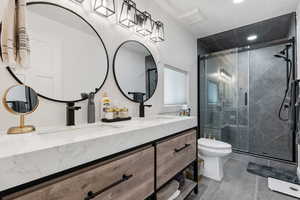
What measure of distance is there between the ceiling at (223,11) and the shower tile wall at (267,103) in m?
0.79

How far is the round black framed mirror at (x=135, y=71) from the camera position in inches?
57.7

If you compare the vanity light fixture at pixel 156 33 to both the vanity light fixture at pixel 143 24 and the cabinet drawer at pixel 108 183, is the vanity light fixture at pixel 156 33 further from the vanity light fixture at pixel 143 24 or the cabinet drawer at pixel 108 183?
the cabinet drawer at pixel 108 183

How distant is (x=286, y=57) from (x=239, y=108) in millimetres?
1120

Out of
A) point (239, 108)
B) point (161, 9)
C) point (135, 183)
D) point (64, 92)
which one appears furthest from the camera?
point (239, 108)

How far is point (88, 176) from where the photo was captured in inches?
24.6

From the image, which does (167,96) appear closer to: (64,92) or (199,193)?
(199,193)

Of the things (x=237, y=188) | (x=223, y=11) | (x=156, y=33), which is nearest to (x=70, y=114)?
(x=156, y=33)

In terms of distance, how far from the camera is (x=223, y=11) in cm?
206

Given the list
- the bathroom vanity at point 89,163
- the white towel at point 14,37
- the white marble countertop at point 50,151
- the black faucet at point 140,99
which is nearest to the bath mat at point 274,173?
the bathroom vanity at point 89,163

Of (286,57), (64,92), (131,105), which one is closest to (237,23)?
(286,57)

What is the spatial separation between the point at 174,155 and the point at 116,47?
1155 millimetres

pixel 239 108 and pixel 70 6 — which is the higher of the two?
pixel 70 6

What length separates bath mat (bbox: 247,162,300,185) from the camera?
1.84 m

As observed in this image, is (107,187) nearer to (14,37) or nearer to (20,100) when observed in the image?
(20,100)
